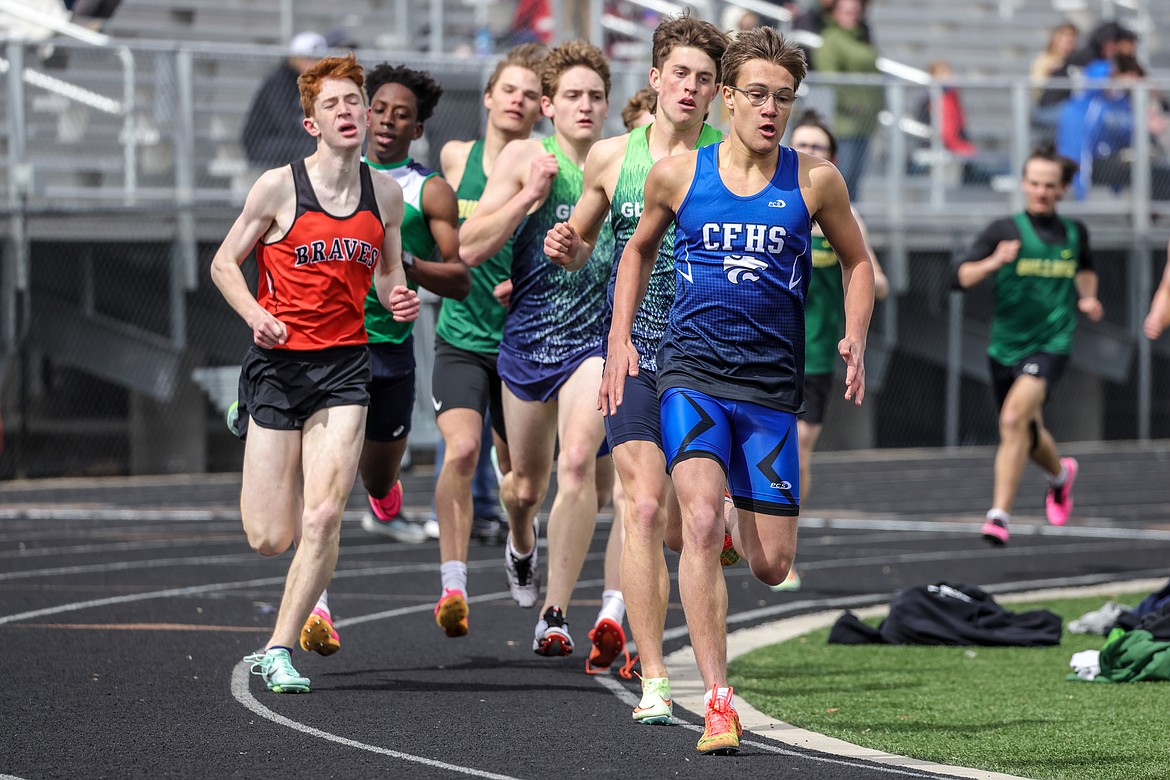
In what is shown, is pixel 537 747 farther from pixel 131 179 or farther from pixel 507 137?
pixel 131 179

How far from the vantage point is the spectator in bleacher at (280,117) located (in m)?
17.4

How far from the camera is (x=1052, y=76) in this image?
878 inches

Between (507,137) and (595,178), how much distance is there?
1835mm

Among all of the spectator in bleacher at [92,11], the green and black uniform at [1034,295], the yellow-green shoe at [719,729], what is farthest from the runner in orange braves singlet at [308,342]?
the spectator in bleacher at [92,11]

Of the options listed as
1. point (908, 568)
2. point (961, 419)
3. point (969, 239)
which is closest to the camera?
point (908, 568)

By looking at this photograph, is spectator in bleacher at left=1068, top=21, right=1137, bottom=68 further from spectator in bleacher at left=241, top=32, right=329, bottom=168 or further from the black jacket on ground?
the black jacket on ground

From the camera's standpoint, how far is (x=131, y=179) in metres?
17.4

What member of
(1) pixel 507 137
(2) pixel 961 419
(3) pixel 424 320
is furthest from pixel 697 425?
(2) pixel 961 419

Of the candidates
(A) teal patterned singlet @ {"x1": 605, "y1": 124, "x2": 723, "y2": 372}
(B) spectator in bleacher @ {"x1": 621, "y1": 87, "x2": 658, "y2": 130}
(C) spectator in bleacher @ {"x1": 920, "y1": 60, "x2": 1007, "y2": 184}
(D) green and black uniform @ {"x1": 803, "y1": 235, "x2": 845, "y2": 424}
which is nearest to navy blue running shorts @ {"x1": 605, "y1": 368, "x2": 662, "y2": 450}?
(A) teal patterned singlet @ {"x1": 605, "y1": 124, "x2": 723, "y2": 372}

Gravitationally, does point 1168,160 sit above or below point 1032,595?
above

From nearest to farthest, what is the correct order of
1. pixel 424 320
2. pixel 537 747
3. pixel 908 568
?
pixel 537 747 < pixel 908 568 < pixel 424 320

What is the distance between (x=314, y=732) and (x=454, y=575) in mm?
1946

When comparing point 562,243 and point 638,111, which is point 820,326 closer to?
point 638,111

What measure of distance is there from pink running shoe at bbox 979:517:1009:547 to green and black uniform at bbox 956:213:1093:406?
1.09 m
